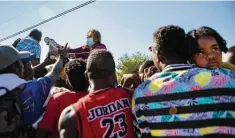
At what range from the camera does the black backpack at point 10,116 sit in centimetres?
263

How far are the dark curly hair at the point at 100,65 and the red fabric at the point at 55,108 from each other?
1.71ft

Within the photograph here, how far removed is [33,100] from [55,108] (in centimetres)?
24

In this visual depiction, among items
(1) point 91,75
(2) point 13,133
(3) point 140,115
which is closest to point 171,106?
(3) point 140,115

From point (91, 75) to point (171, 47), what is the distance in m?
0.76

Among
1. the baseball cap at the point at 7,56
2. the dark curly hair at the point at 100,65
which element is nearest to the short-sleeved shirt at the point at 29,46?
the baseball cap at the point at 7,56

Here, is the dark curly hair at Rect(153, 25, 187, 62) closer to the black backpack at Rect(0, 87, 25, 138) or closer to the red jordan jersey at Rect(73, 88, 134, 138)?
the red jordan jersey at Rect(73, 88, 134, 138)

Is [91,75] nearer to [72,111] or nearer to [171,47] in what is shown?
[72,111]

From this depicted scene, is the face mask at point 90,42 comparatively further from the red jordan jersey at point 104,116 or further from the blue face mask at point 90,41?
the red jordan jersey at point 104,116

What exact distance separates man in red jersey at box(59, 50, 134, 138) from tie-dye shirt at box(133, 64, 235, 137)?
320 millimetres

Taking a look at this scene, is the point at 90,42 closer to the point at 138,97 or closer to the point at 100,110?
the point at 100,110

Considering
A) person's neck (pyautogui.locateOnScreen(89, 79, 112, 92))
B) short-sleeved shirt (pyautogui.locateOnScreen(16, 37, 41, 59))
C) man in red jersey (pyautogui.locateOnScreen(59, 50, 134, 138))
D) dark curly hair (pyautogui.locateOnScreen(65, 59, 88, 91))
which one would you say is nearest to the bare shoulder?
man in red jersey (pyautogui.locateOnScreen(59, 50, 134, 138))

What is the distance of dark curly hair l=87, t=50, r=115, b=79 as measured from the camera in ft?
8.12

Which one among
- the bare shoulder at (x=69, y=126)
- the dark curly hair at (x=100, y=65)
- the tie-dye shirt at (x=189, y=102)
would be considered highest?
the dark curly hair at (x=100, y=65)

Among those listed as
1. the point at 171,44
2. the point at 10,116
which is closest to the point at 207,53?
the point at 171,44
